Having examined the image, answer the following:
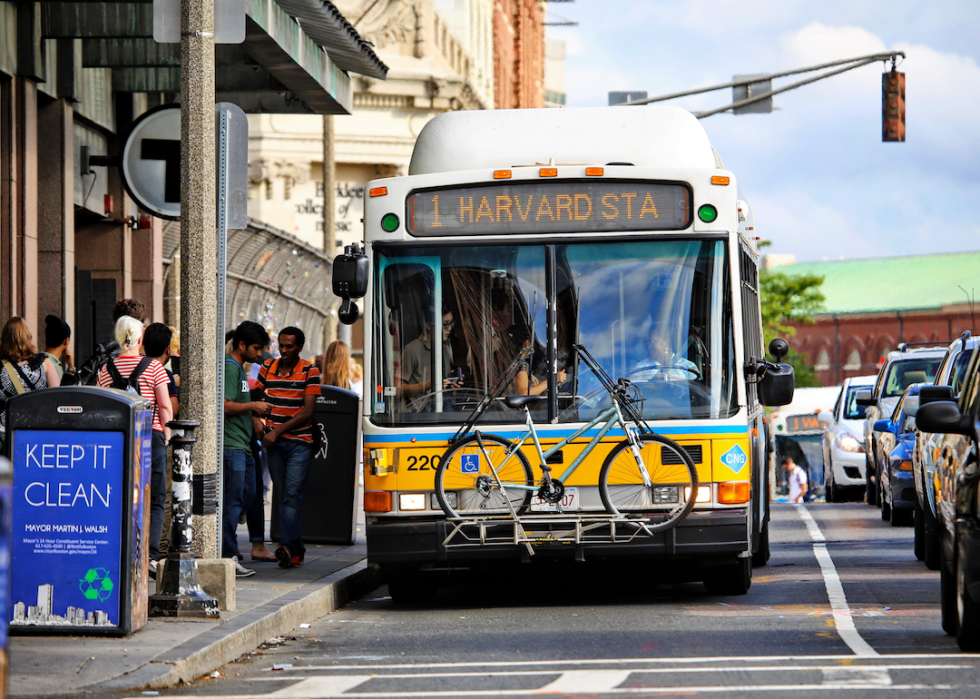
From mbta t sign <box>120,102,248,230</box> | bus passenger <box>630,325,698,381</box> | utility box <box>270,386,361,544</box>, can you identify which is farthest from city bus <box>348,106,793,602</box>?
utility box <box>270,386,361,544</box>

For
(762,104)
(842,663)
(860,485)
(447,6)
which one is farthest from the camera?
(447,6)

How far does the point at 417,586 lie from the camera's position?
38.4 feet

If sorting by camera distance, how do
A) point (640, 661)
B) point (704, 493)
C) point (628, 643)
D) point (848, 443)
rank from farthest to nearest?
point (848, 443) < point (704, 493) < point (628, 643) < point (640, 661)

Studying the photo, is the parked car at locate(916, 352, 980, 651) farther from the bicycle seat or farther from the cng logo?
the bicycle seat

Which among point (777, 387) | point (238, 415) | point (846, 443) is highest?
point (777, 387)

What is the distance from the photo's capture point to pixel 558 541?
10.8 meters

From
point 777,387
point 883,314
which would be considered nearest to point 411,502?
point 777,387

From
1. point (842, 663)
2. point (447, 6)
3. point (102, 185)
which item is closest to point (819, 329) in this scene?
point (447, 6)

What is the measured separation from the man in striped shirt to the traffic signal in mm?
11373

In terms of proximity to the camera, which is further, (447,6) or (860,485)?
(447,6)

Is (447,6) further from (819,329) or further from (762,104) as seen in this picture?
(819,329)

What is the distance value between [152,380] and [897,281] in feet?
433

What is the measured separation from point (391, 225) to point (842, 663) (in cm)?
456

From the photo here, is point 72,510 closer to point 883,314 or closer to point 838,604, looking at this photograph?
point 838,604
